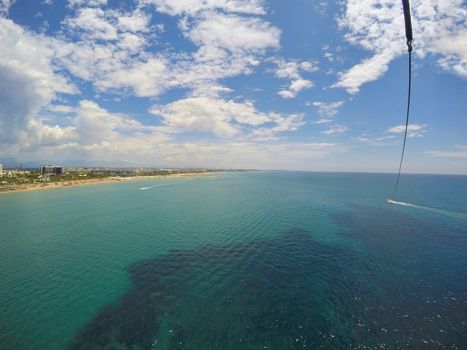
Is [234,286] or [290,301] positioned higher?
[234,286]

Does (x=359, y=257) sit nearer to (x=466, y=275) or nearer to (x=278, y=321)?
(x=466, y=275)

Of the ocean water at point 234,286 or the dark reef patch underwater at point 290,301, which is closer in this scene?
the dark reef patch underwater at point 290,301

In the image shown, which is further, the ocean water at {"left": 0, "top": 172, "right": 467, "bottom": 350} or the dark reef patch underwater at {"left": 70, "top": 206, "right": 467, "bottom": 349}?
the ocean water at {"left": 0, "top": 172, "right": 467, "bottom": 350}

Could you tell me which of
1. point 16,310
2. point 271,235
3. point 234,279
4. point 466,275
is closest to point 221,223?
point 271,235

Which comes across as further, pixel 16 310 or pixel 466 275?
pixel 466 275
